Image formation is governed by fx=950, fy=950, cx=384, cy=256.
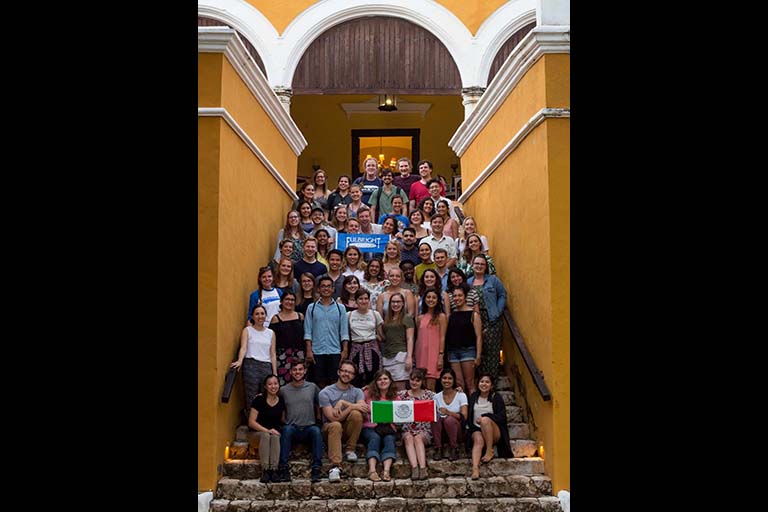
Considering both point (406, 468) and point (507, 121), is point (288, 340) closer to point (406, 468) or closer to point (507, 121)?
point (406, 468)

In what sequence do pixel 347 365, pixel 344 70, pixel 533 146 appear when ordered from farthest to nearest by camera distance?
pixel 344 70 < pixel 533 146 < pixel 347 365

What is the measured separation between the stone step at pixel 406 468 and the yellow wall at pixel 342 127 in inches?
526

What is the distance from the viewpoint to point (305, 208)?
1093cm

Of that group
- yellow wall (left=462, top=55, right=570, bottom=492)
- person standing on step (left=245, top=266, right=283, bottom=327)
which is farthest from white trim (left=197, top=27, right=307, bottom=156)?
yellow wall (left=462, top=55, right=570, bottom=492)

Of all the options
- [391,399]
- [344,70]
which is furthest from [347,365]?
[344,70]

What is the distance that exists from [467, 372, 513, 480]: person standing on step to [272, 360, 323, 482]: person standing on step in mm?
1275

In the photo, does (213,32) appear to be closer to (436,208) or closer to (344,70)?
(436,208)

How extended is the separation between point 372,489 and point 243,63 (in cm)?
417

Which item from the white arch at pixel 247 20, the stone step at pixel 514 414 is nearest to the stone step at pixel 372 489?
the stone step at pixel 514 414

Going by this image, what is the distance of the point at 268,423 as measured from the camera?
7.94m

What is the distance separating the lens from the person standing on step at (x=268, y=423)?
7.71 metres

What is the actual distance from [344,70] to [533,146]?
33.0 feet

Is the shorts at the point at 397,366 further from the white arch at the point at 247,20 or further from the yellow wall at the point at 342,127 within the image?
the yellow wall at the point at 342,127

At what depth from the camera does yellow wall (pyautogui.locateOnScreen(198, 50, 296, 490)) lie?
25.5 feet
